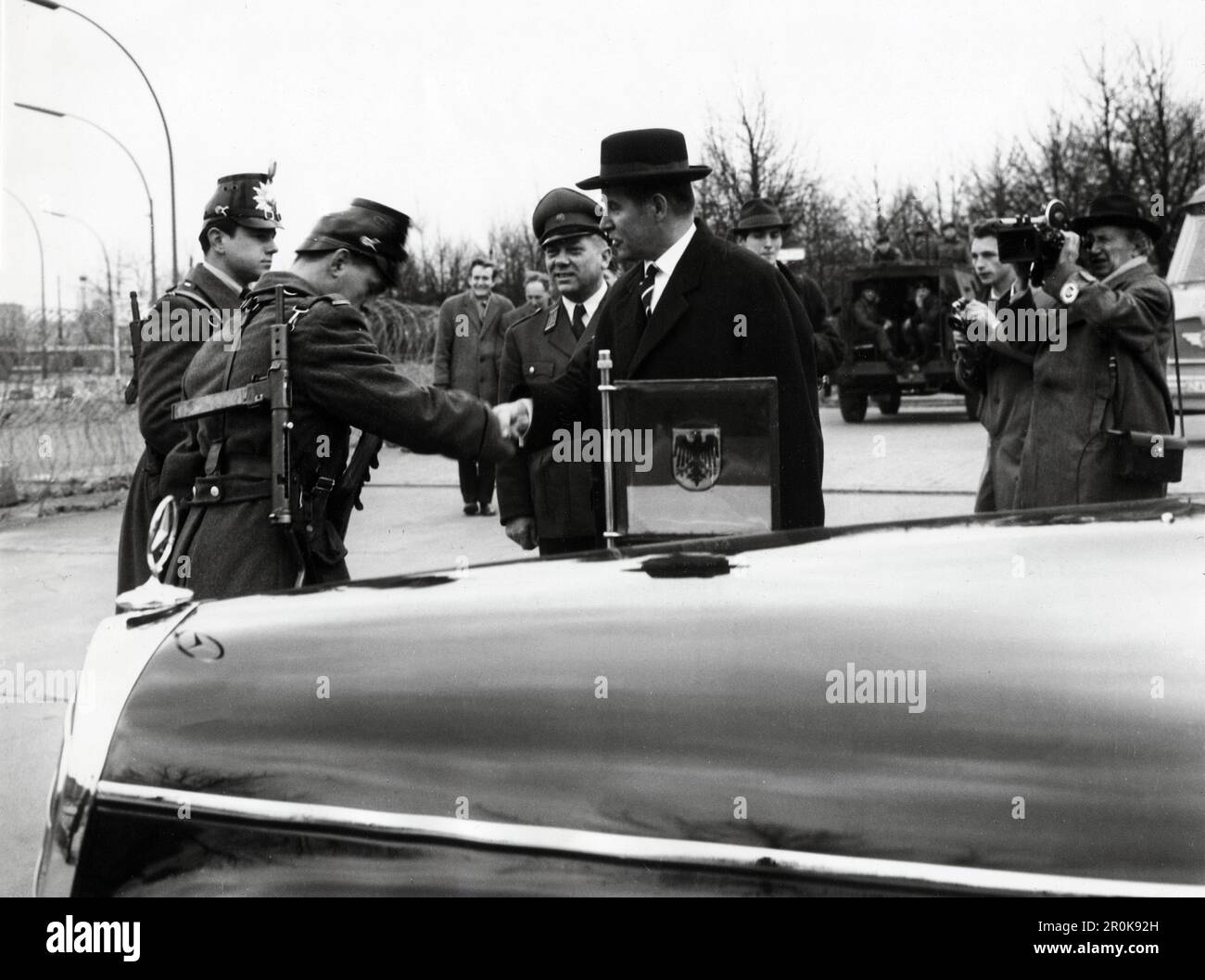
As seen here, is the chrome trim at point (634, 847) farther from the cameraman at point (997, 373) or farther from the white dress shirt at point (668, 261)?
the cameraman at point (997, 373)

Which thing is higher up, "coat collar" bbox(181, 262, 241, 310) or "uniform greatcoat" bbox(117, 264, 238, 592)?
"coat collar" bbox(181, 262, 241, 310)

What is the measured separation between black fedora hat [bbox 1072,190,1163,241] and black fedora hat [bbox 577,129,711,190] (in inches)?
74.9

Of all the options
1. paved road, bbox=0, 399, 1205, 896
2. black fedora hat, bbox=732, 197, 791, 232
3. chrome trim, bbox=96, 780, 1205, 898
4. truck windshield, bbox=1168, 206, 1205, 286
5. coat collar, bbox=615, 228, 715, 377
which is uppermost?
truck windshield, bbox=1168, 206, 1205, 286

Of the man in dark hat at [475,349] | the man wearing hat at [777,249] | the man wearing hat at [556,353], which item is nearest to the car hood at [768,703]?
the man wearing hat at [556,353]

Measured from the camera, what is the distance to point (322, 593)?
193 centimetres

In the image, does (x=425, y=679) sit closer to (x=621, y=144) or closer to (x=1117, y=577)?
(x=1117, y=577)

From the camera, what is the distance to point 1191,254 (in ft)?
47.8

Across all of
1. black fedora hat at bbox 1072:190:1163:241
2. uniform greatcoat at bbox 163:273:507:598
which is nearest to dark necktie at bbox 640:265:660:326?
uniform greatcoat at bbox 163:273:507:598

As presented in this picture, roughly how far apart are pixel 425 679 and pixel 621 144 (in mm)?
2638

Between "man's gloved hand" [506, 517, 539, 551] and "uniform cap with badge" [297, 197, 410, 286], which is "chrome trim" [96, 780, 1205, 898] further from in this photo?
"man's gloved hand" [506, 517, 539, 551]

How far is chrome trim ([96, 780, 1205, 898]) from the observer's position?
4.42ft

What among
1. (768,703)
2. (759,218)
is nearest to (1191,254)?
(759,218)

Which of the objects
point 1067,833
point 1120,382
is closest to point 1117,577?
point 1067,833

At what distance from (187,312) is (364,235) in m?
0.70
